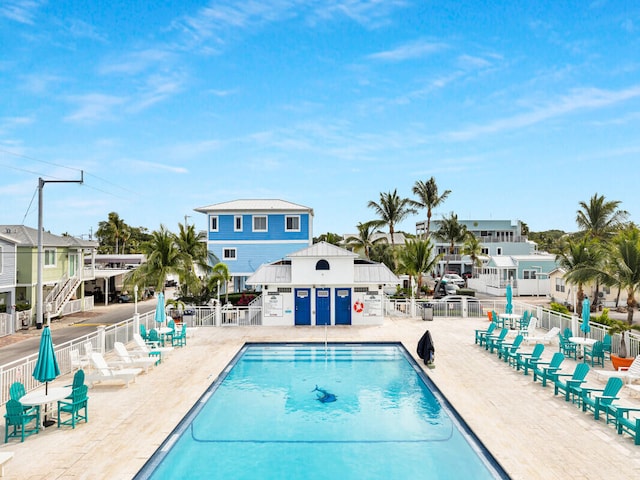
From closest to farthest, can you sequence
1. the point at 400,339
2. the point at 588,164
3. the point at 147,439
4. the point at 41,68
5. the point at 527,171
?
1. the point at 147,439
2. the point at 400,339
3. the point at 41,68
4. the point at 588,164
5. the point at 527,171

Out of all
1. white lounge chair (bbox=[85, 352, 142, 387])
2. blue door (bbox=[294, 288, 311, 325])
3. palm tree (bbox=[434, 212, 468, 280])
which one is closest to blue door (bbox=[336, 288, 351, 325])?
blue door (bbox=[294, 288, 311, 325])

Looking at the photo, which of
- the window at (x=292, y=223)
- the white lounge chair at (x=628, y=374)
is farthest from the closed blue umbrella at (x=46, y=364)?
the window at (x=292, y=223)

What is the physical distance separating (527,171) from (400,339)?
2560 cm

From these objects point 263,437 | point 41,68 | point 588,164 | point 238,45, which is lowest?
point 263,437

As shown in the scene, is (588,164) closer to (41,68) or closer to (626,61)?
(626,61)

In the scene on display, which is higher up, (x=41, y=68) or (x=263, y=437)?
(x=41, y=68)

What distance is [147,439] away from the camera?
9414 millimetres

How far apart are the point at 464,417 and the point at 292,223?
2762cm

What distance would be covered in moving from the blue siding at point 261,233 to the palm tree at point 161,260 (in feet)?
29.4

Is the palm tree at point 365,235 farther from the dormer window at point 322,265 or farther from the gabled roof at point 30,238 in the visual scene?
the gabled roof at point 30,238

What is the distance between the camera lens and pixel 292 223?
3712 centimetres

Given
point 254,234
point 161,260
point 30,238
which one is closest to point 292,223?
point 254,234

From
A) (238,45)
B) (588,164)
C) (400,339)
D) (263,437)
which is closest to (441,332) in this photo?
(400,339)

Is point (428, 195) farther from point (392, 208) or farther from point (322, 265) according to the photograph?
point (322, 265)
